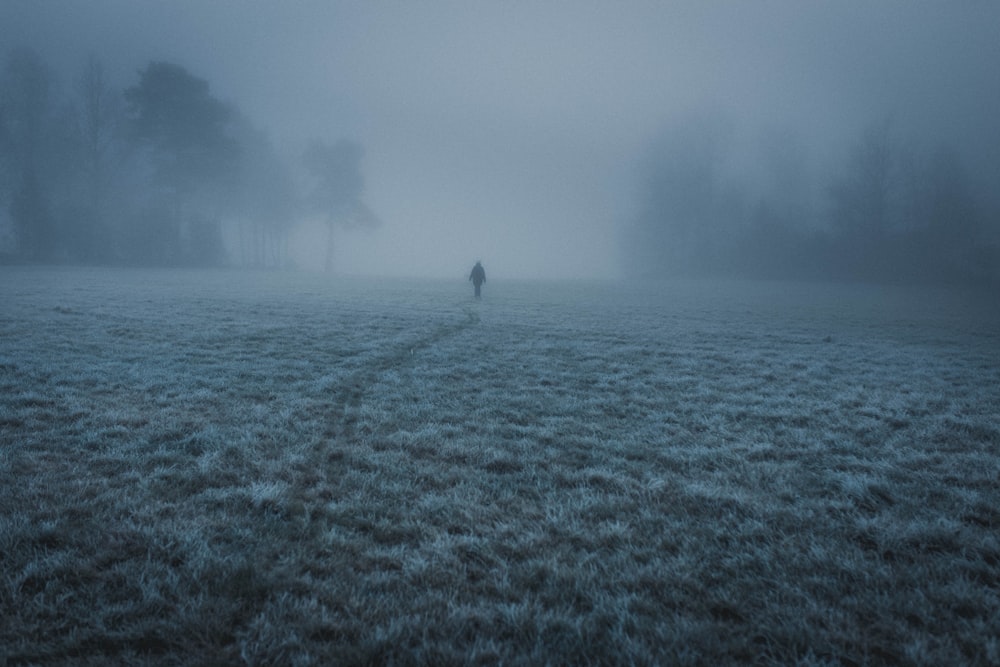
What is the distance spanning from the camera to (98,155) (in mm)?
44188

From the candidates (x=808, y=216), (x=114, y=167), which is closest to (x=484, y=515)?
(x=114, y=167)

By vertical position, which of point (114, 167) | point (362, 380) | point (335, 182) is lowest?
point (362, 380)

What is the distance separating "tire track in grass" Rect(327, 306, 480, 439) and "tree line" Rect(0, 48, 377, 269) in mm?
43111

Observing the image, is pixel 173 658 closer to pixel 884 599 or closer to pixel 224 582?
pixel 224 582

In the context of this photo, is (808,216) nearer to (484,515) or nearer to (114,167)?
(484,515)

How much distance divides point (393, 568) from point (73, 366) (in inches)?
358

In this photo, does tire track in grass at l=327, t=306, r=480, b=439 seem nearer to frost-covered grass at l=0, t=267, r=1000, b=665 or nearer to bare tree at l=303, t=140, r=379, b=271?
frost-covered grass at l=0, t=267, r=1000, b=665

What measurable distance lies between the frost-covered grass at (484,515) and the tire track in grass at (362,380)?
0.24 ft

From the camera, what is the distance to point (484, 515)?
13.9 ft

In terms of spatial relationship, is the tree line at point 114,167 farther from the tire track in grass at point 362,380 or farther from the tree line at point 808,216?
the tree line at point 808,216

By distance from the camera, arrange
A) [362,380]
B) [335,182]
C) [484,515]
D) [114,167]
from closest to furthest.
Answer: [484,515]
[362,380]
[114,167]
[335,182]

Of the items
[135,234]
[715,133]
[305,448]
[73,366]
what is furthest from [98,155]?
[715,133]

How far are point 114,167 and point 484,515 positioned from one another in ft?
203

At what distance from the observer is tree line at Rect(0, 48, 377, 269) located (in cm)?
4081
